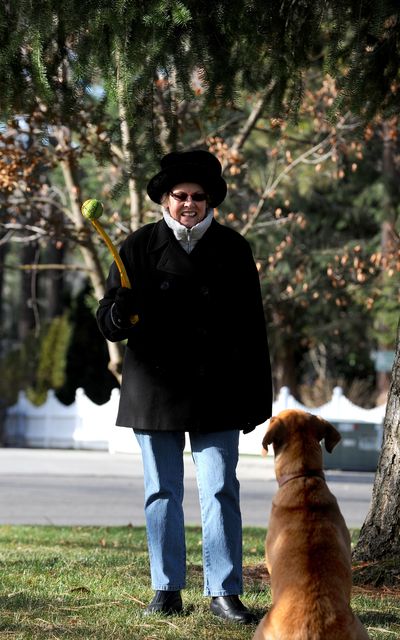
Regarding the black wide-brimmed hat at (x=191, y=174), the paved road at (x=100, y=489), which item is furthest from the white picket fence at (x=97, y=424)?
the black wide-brimmed hat at (x=191, y=174)

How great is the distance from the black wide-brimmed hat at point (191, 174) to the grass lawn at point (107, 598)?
1.94 m

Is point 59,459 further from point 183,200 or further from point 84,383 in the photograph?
point 183,200

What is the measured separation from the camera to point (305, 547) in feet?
13.2

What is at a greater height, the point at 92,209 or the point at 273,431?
the point at 92,209

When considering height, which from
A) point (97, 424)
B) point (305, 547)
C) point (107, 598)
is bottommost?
point (107, 598)

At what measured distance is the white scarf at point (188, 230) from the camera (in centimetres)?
530

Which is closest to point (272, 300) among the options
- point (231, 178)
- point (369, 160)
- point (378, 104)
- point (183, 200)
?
point (369, 160)

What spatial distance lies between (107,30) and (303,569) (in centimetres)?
300

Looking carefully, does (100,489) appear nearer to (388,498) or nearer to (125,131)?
(125,131)

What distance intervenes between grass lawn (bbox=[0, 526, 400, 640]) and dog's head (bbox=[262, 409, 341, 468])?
916mm

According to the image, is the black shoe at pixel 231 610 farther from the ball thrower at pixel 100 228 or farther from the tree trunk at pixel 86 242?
the tree trunk at pixel 86 242

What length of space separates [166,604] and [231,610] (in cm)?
30

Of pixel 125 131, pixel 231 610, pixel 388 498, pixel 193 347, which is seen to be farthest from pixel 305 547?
pixel 125 131

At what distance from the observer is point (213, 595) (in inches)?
206
